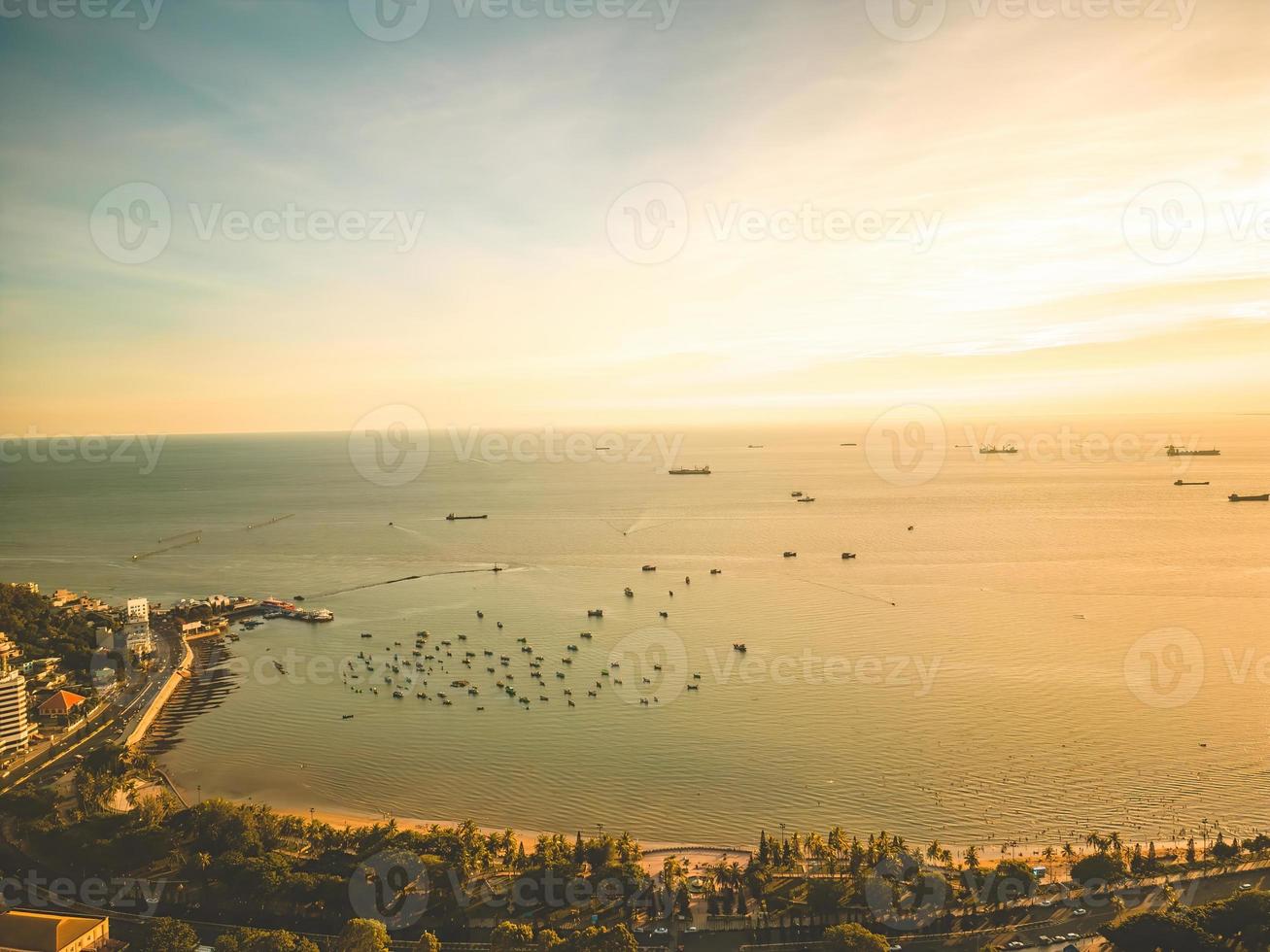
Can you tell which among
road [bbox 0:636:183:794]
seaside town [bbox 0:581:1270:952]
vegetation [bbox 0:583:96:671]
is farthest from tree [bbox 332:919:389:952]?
vegetation [bbox 0:583:96:671]

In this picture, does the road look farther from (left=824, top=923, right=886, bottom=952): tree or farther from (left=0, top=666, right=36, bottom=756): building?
(left=824, top=923, right=886, bottom=952): tree

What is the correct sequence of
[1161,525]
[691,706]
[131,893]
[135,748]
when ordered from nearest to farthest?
[131,893], [135,748], [691,706], [1161,525]

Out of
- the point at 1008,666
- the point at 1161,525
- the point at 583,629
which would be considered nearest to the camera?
the point at 1008,666

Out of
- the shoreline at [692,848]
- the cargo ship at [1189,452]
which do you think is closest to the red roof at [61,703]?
the shoreline at [692,848]

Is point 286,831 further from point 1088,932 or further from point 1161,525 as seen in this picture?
point 1161,525

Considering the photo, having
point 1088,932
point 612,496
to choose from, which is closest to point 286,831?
point 1088,932

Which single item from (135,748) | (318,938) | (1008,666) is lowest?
(318,938)

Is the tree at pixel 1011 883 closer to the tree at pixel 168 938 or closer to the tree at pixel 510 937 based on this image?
the tree at pixel 510 937
